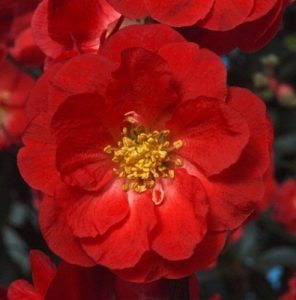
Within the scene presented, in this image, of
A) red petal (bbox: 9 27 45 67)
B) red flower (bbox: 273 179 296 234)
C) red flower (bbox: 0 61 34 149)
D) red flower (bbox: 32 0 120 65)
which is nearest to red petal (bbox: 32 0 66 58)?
red flower (bbox: 32 0 120 65)

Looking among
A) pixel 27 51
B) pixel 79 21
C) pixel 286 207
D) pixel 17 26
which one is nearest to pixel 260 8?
pixel 79 21

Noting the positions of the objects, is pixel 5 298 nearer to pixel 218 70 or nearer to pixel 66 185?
pixel 66 185

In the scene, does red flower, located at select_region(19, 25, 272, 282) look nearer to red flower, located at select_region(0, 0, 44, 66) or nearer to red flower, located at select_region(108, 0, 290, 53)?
red flower, located at select_region(108, 0, 290, 53)

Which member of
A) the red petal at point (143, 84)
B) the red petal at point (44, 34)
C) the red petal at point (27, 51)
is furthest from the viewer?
the red petal at point (27, 51)

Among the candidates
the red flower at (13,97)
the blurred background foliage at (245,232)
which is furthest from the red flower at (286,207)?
the red flower at (13,97)

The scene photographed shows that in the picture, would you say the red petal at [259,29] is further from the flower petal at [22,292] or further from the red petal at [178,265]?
the flower petal at [22,292]

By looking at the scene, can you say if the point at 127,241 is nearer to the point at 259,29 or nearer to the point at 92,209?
the point at 92,209
